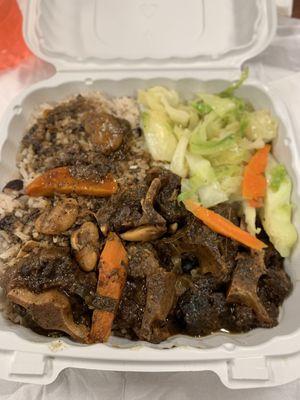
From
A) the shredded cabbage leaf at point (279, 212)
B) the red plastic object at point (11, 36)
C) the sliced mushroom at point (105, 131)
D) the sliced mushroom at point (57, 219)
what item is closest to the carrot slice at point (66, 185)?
the sliced mushroom at point (57, 219)

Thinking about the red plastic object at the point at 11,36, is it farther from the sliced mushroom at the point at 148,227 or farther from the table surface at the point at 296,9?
the table surface at the point at 296,9

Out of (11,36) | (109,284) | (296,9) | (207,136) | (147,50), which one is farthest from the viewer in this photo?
(296,9)

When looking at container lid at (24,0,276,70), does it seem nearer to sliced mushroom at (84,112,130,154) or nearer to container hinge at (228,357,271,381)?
sliced mushroom at (84,112,130,154)

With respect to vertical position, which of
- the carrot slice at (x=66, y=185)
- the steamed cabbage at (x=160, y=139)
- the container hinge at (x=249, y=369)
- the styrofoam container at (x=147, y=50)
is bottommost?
the container hinge at (x=249, y=369)

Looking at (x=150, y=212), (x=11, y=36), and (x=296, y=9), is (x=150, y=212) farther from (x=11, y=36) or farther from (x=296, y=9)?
(x=296, y=9)

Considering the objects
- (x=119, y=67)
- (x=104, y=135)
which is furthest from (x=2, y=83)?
(x=104, y=135)

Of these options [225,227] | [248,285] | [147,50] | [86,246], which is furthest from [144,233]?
[147,50]
